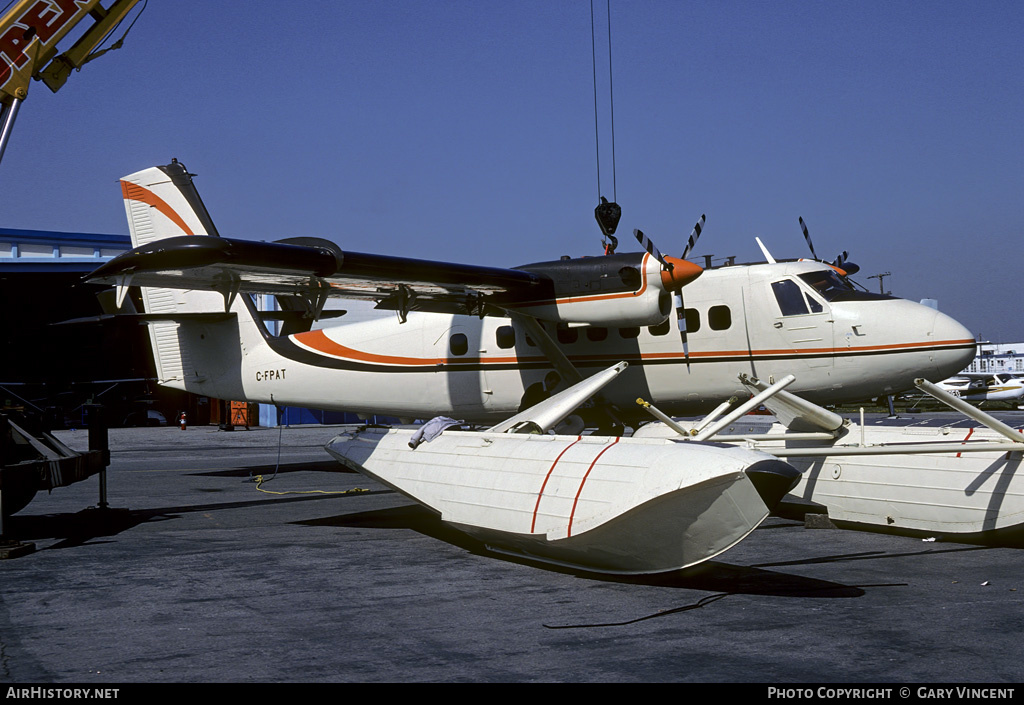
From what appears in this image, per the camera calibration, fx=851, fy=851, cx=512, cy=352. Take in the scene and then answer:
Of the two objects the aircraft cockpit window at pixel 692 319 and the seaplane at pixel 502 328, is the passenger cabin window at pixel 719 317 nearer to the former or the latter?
the seaplane at pixel 502 328

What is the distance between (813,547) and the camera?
8352 mm

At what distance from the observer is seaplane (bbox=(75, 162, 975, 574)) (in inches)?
262

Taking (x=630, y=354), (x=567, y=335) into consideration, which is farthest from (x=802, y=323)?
(x=567, y=335)

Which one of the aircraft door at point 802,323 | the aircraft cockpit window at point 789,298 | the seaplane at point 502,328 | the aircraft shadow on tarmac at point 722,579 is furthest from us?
the aircraft cockpit window at point 789,298

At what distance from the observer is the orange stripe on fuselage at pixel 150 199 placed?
1551 cm

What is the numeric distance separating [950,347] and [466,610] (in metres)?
8.86

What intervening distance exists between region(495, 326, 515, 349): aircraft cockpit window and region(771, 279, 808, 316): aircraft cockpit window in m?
4.22

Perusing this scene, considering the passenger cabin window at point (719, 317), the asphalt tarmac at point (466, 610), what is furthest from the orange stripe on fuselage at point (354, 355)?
the asphalt tarmac at point (466, 610)

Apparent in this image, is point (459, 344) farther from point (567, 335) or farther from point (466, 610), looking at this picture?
point (466, 610)

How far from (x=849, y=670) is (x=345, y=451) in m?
7.22

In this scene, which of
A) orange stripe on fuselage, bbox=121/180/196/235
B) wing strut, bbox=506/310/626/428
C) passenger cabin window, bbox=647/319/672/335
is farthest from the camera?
orange stripe on fuselage, bbox=121/180/196/235

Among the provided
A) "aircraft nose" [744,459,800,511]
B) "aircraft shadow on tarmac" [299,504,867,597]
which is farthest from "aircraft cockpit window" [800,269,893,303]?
"aircraft nose" [744,459,800,511]

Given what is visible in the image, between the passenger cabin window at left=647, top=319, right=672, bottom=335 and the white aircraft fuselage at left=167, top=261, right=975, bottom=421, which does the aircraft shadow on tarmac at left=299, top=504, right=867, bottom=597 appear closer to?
the white aircraft fuselage at left=167, top=261, right=975, bottom=421

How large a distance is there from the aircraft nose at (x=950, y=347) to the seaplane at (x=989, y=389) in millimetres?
43995
